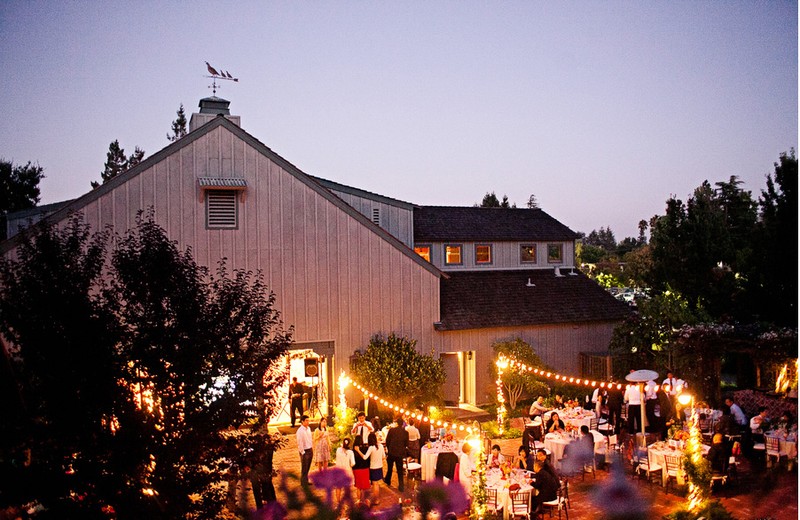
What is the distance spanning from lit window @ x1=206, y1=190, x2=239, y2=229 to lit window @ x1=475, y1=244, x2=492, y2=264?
12.2m

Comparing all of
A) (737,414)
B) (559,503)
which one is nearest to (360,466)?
(559,503)

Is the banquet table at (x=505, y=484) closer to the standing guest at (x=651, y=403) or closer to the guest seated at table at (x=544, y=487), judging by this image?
the guest seated at table at (x=544, y=487)

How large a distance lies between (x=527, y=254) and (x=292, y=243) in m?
13.1

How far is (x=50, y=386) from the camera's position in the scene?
714 centimetres

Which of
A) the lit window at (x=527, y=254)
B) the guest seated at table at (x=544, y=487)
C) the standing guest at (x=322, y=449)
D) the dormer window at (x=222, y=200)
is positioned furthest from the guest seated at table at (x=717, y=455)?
the lit window at (x=527, y=254)

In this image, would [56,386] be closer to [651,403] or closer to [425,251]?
[651,403]

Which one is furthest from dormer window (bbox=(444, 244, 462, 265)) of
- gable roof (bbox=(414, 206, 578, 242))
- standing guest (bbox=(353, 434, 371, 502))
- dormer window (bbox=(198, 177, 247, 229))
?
standing guest (bbox=(353, 434, 371, 502))

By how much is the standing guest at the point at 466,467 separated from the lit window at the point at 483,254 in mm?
15858

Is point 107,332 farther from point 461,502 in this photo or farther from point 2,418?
point 461,502

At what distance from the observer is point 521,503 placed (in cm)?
1294

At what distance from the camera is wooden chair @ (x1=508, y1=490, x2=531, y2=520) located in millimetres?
12859

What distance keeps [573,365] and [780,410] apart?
817 centimetres

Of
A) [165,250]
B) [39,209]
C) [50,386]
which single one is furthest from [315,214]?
[50,386]

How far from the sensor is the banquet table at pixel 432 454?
51.4 feet
